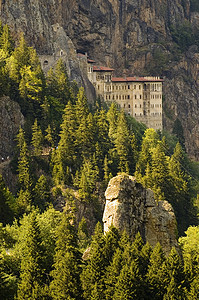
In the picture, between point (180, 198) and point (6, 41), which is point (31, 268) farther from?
point (6, 41)

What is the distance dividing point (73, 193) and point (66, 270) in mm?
36870

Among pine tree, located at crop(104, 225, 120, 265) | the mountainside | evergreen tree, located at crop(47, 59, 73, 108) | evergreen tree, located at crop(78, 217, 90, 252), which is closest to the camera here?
pine tree, located at crop(104, 225, 120, 265)

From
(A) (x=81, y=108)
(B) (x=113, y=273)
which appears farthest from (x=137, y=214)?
(A) (x=81, y=108)

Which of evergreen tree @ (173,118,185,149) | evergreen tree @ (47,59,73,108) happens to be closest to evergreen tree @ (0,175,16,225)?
evergreen tree @ (47,59,73,108)

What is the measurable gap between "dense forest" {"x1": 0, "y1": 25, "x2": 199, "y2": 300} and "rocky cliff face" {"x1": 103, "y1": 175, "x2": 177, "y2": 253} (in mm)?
1564

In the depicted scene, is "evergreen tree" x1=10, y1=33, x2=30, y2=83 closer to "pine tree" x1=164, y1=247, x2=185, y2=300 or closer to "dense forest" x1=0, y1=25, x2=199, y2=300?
"dense forest" x1=0, y1=25, x2=199, y2=300

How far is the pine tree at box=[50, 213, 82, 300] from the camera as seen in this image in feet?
236

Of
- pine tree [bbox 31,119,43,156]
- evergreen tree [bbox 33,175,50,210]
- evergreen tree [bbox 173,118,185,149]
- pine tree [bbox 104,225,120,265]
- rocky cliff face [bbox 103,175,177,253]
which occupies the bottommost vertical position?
pine tree [bbox 104,225,120,265]

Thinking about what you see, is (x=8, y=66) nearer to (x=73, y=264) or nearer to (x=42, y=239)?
(x=42, y=239)

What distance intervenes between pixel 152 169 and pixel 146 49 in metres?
81.2

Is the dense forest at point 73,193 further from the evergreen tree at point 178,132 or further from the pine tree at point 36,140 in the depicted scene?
the evergreen tree at point 178,132

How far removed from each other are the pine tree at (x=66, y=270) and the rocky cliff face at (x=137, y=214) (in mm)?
4693

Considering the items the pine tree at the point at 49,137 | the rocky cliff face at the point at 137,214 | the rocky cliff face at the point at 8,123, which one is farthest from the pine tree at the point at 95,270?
the pine tree at the point at 49,137

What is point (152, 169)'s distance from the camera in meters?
120
